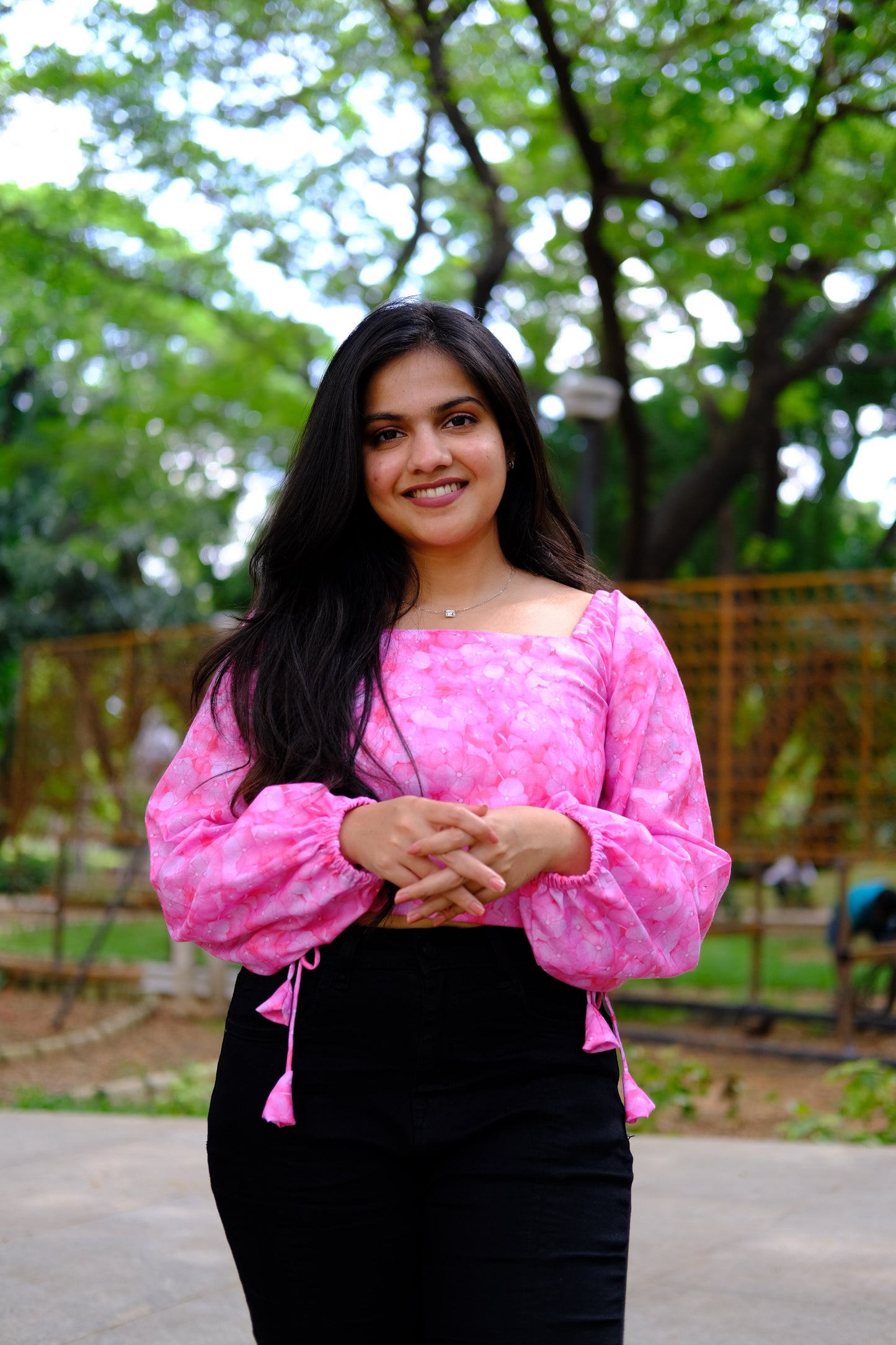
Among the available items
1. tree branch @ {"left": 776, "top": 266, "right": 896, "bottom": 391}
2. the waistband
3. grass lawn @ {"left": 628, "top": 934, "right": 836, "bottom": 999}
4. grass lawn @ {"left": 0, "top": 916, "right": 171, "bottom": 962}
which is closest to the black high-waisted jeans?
the waistband

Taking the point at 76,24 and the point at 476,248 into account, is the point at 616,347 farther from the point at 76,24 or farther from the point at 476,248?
the point at 76,24

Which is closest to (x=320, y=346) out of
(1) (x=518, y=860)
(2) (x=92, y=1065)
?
(2) (x=92, y=1065)

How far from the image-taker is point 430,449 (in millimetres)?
2199

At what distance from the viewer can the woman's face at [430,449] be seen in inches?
87.4

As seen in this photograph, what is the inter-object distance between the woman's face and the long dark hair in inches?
0.9

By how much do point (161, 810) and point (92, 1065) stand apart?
6438mm

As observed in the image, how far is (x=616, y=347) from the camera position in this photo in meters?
12.4

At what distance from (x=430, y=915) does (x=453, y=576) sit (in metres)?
0.62

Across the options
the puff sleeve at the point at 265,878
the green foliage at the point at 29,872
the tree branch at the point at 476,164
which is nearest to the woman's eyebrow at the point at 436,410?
the puff sleeve at the point at 265,878

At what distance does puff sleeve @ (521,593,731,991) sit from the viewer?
1.94 m

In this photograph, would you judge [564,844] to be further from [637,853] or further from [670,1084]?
[670,1084]

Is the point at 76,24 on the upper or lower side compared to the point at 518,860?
upper

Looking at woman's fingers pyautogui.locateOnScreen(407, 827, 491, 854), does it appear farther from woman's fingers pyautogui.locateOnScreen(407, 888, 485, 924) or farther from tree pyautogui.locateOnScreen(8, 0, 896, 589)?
tree pyautogui.locateOnScreen(8, 0, 896, 589)

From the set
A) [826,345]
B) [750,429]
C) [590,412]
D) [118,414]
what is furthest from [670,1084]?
[118,414]
